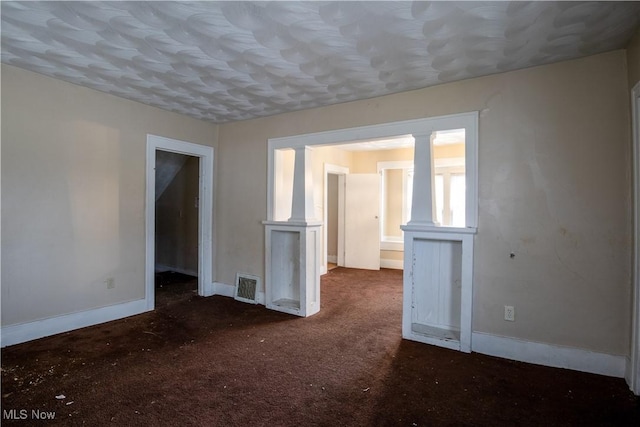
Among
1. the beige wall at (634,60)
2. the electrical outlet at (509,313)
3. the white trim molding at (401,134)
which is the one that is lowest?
the electrical outlet at (509,313)

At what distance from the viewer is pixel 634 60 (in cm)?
212

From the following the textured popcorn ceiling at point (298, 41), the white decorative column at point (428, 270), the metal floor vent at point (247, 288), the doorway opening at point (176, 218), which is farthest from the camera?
the doorway opening at point (176, 218)

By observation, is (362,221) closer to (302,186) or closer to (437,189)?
(437,189)

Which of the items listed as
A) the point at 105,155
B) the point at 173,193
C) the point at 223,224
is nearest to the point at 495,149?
the point at 223,224

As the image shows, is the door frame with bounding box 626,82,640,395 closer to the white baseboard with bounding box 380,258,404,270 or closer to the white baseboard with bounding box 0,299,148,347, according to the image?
the white baseboard with bounding box 380,258,404,270

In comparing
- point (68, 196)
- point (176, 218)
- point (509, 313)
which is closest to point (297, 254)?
point (509, 313)

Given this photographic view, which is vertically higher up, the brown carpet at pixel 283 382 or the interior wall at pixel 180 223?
the interior wall at pixel 180 223

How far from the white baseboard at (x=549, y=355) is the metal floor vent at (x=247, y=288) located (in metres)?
2.51

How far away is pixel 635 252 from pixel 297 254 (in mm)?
2999

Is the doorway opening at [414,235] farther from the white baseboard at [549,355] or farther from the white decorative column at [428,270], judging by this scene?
the white baseboard at [549,355]

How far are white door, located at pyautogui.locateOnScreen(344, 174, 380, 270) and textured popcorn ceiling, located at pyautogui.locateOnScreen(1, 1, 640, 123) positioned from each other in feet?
10.6

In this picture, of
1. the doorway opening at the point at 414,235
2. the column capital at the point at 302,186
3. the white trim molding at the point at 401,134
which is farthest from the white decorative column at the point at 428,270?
the column capital at the point at 302,186

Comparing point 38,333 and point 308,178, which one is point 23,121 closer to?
point 38,333

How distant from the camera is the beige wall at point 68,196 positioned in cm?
271
